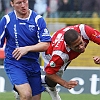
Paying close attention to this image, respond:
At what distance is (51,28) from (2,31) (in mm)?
8194

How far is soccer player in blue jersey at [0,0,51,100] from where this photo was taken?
7.68 m

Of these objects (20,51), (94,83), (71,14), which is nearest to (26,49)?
(20,51)

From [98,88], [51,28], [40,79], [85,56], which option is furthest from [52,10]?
[40,79]

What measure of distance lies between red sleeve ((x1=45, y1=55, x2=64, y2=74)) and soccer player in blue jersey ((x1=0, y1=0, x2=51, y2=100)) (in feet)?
0.88

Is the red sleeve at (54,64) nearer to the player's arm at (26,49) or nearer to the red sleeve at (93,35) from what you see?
the player's arm at (26,49)

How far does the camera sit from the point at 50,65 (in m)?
7.98

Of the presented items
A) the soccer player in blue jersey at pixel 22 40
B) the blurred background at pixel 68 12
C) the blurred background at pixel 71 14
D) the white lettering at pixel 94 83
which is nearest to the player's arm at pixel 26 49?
the soccer player in blue jersey at pixel 22 40

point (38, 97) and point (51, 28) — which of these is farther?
point (51, 28)

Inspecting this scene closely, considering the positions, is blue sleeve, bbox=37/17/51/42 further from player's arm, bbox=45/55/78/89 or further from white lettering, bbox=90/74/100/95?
white lettering, bbox=90/74/100/95

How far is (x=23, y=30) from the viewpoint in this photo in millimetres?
7816

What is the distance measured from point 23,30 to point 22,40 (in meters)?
0.15

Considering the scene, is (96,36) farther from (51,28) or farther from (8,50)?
(51,28)

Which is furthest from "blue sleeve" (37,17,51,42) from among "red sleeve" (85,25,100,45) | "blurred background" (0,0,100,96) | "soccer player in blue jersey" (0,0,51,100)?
"blurred background" (0,0,100,96)

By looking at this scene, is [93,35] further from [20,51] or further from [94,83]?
[94,83]
